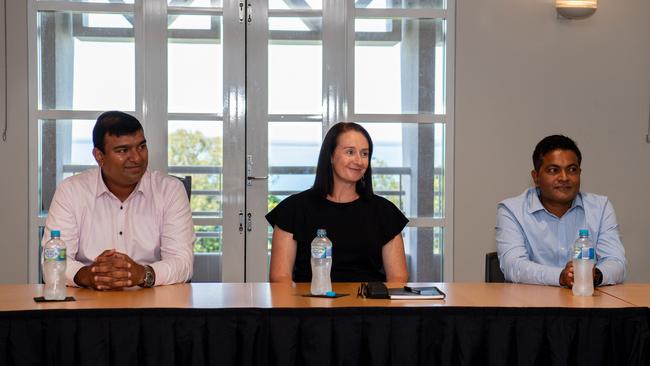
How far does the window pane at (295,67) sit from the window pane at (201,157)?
386mm

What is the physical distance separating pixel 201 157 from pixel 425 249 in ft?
4.76

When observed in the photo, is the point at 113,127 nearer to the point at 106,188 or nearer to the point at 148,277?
the point at 106,188

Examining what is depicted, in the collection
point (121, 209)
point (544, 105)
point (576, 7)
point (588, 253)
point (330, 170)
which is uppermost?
point (576, 7)

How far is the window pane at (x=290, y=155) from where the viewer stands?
509 cm

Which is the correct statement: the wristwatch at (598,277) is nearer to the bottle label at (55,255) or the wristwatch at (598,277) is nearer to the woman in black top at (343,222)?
the woman in black top at (343,222)

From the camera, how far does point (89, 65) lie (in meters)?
5.04

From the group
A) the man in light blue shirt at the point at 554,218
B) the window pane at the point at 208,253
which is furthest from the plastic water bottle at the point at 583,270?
the window pane at the point at 208,253

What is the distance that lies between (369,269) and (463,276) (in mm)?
1703

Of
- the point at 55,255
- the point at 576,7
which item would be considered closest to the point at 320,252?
the point at 55,255

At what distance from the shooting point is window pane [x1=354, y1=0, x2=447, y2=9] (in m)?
5.11

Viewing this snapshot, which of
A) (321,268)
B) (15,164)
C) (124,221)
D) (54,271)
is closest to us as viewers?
(54,271)

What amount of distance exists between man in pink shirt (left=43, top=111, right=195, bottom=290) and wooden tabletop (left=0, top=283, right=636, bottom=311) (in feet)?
1.02
